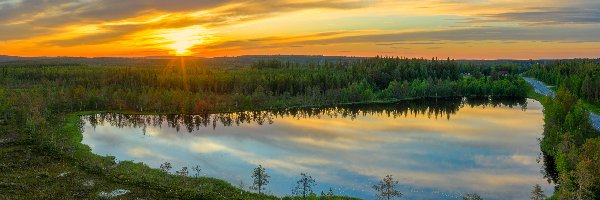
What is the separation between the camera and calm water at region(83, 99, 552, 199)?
66562 mm

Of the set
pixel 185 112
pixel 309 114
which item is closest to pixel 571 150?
pixel 309 114

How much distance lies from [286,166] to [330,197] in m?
21.9

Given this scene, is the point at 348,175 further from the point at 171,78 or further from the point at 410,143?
the point at 171,78

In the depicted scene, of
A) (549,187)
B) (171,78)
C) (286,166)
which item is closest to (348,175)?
(286,166)

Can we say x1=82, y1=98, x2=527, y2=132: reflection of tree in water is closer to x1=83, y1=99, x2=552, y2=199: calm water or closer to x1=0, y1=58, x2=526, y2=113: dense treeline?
x1=83, y1=99, x2=552, y2=199: calm water

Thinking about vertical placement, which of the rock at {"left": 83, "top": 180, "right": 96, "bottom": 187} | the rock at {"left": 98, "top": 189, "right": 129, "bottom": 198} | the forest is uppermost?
the forest

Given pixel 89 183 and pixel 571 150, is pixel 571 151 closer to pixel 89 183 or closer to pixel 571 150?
pixel 571 150

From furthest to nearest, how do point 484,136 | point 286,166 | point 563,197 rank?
1. point 484,136
2. point 286,166
3. point 563,197

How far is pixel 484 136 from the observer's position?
102m

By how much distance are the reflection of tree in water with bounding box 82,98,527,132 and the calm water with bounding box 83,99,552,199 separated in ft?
1.09

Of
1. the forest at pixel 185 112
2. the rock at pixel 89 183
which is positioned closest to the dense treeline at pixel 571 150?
the forest at pixel 185 112

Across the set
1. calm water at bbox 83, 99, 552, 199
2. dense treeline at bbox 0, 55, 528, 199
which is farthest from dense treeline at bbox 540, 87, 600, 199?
dense treeline at bbox 0, 55, 528, 199

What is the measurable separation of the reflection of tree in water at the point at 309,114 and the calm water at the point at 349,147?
1.09 feet

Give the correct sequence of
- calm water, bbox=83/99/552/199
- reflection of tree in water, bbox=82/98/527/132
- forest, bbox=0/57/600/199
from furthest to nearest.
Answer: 1. reflection of tree in water, bbox=82/98/527/132
2. calm water, bbox=83/99/552/199
3. forest, bbox=0/57/600/199
